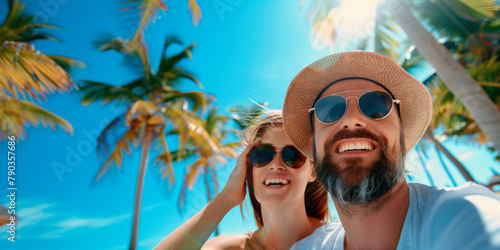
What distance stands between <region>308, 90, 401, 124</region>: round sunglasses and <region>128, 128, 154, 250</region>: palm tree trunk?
10646 mm

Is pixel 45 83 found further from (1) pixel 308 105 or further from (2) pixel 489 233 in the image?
(2) pixel 489 233

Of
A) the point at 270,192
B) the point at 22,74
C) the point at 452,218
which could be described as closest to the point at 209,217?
the point at 270,192

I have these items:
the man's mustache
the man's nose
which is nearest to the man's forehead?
the man's nose

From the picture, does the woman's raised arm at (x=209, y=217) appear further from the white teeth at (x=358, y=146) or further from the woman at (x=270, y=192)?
the white teeth at (x=358, y=146)

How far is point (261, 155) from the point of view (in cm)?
244

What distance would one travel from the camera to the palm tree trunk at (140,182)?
10.3 m

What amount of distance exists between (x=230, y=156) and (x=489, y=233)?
13.6 meters

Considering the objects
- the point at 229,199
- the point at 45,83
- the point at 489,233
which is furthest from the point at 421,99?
the point at 45,83

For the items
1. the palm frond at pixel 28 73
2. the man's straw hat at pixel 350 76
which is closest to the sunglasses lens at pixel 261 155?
the man's straw hat at pixel 350 76

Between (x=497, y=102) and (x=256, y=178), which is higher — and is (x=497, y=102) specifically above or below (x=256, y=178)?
below

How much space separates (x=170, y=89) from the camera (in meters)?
13.7

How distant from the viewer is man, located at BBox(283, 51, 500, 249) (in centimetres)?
111

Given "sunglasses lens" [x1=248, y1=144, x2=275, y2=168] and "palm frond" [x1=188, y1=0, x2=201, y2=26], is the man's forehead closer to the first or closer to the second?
"sunglasses lens" [x1=248, y1=144, x2=275, y2=168]

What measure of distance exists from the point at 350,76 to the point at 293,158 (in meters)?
0.89
